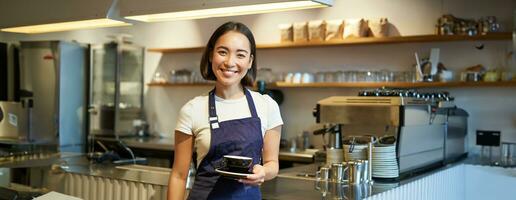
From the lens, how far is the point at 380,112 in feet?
10.7

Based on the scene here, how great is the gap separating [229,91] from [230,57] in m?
0.15

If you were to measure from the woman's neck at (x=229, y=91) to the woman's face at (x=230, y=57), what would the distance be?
0.19ft

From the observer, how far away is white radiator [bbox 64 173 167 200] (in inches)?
122

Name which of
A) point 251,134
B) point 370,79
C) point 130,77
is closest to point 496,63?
point 370,79

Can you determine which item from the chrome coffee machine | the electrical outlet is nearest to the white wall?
the electrical outlet

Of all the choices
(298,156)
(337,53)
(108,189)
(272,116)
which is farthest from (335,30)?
(272,116)

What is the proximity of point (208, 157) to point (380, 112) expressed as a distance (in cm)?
149

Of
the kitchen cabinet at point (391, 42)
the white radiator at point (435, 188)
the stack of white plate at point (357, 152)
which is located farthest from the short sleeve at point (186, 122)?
the kitchen cabinet at point (391, 42)

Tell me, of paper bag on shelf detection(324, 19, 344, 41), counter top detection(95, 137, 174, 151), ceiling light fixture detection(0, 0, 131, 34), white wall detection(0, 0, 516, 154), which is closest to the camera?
ceiling light fixture detection(0, 0, 131, 34)

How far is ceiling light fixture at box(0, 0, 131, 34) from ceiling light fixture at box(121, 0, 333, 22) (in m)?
0.11

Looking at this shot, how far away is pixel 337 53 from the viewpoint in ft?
19.1

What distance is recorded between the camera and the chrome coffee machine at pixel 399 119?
10.7 feet

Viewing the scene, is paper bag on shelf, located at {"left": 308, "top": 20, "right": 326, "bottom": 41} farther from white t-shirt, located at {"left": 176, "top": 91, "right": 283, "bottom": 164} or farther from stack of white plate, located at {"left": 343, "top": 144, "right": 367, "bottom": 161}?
white t-shirt, located at {"left": 176, "top": 91, "right": 283, "bottom": 164}

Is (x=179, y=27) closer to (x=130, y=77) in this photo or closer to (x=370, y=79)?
(x=130, y=77)
